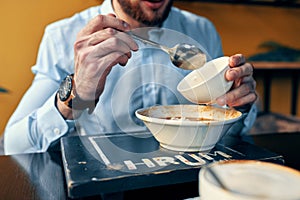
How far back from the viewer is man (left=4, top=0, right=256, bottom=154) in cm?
78

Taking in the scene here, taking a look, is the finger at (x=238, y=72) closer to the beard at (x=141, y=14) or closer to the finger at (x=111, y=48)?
the finger at (x=111, y=48)

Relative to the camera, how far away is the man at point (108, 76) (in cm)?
78

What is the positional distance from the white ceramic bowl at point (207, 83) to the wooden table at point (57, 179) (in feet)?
0.36

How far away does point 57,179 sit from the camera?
0.62 metres

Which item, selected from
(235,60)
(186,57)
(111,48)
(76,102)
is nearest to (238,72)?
(235,60)

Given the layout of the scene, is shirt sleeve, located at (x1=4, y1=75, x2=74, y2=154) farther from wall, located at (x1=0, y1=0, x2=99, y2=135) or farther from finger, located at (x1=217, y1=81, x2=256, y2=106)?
wall, located at (x1=0, y1=0, x2=99, y2=135)

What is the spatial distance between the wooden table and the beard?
564mm

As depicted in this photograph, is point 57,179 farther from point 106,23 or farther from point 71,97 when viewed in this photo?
point 106,23

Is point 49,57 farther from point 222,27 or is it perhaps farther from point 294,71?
point 294,71

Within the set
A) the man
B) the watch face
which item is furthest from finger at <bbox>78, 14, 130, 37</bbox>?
the watch face

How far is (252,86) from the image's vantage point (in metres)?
0.87

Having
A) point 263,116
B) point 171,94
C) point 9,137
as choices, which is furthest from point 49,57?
point 263,116

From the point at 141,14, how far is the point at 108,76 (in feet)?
0.79

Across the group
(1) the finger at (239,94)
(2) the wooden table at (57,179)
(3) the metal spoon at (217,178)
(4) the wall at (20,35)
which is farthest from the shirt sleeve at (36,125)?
(4) the wall at (20,35)
